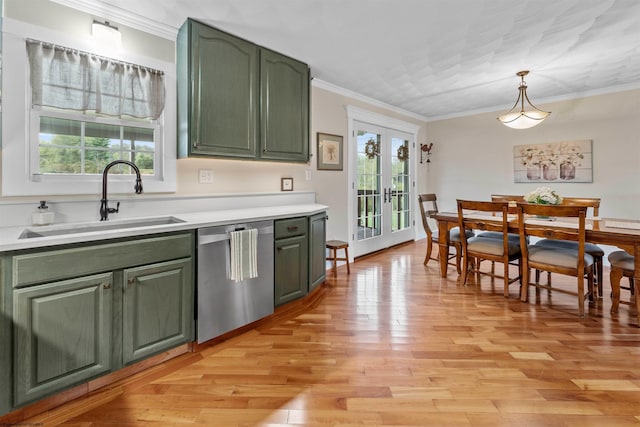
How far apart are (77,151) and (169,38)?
1.15 metres

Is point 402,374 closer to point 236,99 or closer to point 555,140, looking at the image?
point 236,99

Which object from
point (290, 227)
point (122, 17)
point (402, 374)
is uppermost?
point (122, 17)

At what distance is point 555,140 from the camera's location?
4.76m

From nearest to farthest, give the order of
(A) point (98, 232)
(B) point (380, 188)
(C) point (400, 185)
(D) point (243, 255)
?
(A) point (98, 232) → (D) point (243, 255) → (B) point (380, 188) → (C) point (400, 185)

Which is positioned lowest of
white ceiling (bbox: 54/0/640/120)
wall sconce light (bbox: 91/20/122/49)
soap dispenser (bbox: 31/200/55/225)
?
soap dispenser (bbox: 31/200/55/225)

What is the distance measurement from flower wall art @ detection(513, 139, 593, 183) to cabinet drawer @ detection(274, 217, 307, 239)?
13.6 feet

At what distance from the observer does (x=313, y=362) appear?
2.02 metres

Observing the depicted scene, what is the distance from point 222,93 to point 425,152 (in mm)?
4566

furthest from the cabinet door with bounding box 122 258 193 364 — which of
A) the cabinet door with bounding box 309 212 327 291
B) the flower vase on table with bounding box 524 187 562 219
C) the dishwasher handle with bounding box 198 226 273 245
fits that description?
the flower vase on table with bounding box 524 187 562 219

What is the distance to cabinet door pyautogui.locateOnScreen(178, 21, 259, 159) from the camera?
2.48m

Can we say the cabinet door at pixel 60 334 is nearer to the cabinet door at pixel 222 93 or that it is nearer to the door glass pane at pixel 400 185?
the cabinet door at pixel 222 93

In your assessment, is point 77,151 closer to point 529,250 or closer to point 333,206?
point 333,206

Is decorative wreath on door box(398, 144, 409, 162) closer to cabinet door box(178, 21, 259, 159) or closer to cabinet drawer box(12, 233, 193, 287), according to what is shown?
cabinet door box(178, 21, 259, 159)

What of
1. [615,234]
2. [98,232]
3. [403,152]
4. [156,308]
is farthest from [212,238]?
[403,152]
